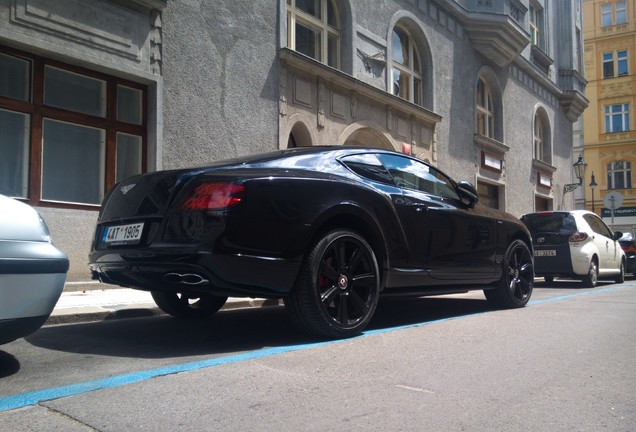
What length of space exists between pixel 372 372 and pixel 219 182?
1.59 meters

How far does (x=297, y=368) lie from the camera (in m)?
3.57

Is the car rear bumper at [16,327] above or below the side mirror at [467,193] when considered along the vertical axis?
below

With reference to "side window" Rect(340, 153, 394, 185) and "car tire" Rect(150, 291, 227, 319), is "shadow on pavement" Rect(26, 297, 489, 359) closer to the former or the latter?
"car tire" Rect(150, 291, 227, 319)

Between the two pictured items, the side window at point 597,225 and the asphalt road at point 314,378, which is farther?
the side window at point 597,225

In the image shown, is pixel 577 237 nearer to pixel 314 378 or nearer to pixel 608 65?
pixel 314 378

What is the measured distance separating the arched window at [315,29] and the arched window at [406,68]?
2520 millimetres

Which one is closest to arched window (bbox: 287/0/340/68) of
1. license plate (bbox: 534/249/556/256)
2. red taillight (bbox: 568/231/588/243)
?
license plate (bbox: 534/249/556/256)

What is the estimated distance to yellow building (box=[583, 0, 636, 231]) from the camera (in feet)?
142

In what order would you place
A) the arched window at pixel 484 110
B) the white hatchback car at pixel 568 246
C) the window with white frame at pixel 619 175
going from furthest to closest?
the window with white frame at pixel 619 175
the arched window at pixel 484 110
the white hatchback car at pixel 568 246

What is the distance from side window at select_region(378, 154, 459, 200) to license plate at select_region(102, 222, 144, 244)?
228 cm

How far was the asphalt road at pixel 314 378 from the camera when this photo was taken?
2684 mm

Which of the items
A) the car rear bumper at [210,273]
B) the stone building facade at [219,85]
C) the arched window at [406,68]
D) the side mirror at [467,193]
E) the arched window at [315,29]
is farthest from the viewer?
the arched window at [406,68]

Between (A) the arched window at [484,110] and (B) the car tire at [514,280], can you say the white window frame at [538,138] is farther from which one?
(B) the car tire at [514,280]

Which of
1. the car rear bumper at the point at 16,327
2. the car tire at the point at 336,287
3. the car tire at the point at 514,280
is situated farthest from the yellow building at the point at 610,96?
the car rear bumper at the point at 16,327
